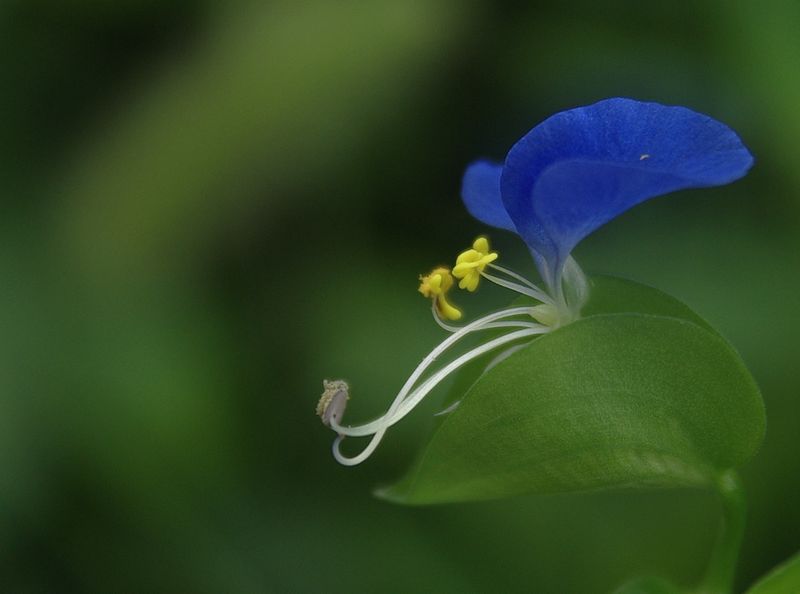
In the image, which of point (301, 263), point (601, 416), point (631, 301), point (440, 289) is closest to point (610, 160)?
point (631, 301)

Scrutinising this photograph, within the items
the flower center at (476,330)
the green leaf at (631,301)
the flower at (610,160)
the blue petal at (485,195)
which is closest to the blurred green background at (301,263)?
the blue petal at (485,195)

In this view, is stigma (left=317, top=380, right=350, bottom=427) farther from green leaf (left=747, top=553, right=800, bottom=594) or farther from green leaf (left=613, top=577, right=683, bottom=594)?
green leaf (left=747, top=553, right=800, bottom=594)

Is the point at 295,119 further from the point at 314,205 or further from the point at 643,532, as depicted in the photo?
the point at 643,532

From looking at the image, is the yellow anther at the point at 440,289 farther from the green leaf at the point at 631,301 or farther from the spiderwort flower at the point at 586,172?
the green leaf at the point at 631,301

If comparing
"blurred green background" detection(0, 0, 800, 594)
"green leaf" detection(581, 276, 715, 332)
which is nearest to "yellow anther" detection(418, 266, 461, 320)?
"green leaf" detection(581, 276, 715, 332)

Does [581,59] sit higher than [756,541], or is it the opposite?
[581,59]

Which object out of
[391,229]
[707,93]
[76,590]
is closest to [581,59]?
[707,93]

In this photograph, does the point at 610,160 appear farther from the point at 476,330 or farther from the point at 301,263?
the point at 301,263
